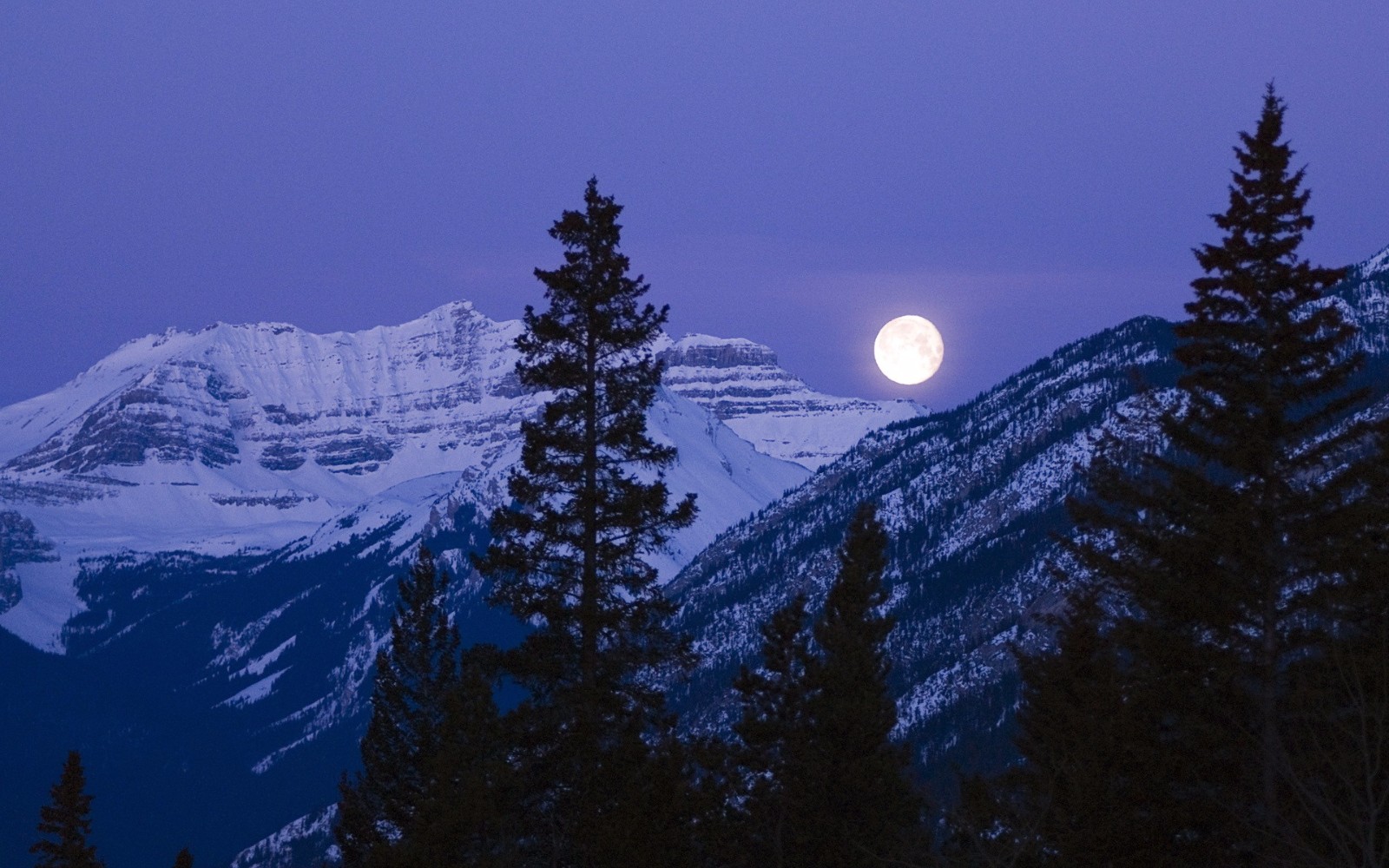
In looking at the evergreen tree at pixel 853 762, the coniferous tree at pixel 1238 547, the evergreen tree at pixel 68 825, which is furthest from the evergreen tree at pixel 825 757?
the evergreen tree at pixel 68 825

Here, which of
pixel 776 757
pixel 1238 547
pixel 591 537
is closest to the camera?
pixel 1238 547

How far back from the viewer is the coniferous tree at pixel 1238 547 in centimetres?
2753

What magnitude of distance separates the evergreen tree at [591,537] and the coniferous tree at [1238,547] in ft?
25.3

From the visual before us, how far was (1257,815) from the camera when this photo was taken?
27.0 m

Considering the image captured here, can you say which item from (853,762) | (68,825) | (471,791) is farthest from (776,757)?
(68,825)

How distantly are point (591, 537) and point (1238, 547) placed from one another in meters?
11.2

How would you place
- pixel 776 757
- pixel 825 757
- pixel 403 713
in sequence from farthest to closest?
pixel 403 713 < pixel 776 757 < pixel 825 757

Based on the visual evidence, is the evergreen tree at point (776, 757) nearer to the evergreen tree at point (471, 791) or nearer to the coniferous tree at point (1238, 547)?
the evergreen tree at point (471, 791)

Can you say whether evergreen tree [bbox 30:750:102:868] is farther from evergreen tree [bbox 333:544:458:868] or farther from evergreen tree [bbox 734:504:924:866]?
evergreen tree [bbox 734:504:924:866]

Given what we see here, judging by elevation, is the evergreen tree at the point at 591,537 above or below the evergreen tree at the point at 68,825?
above

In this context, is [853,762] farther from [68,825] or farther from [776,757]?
[68,825]

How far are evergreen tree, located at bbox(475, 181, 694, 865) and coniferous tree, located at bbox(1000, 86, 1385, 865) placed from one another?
7.70 metres

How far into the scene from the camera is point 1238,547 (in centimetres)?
2758

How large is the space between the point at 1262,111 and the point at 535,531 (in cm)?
1549
